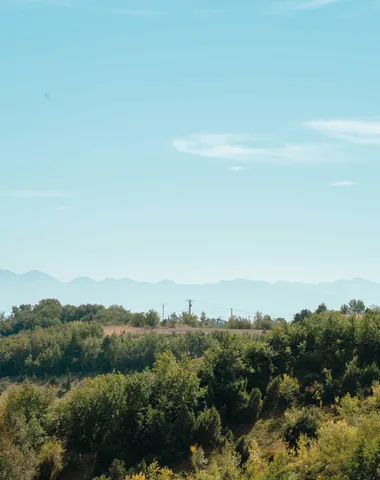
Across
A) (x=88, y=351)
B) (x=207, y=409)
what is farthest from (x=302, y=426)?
(x=88, y=351)

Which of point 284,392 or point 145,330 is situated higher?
point 145,330

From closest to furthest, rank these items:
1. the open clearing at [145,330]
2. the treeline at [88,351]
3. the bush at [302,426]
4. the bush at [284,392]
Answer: the bush at [302,426] → the bush at [284,392] → the treeline at [88,351] → the open clearing at [145,330]

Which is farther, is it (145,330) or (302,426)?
(145,330)

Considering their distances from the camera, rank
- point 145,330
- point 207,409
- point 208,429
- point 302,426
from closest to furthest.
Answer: point 302,426, point 208,429, point 207,409, point 145,330

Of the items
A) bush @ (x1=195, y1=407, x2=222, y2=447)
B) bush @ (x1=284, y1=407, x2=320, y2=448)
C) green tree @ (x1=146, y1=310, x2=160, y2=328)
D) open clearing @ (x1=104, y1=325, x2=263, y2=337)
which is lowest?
bush @ (x1=195, y1=407, x2=222, y2=447)

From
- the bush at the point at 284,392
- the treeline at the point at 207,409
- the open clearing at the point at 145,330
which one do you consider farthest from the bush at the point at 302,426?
the open clearing at the point at 145,330

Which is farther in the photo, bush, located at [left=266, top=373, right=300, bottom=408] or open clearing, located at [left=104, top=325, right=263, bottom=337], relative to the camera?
open clearing, located at [left=104, top=325, right=263, bottom=337]

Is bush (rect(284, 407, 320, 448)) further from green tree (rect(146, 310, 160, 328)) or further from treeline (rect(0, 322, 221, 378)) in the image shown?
green tree (rect(146, 310, 160, 328))

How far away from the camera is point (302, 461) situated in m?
38.6

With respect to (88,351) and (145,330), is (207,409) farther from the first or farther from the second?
(145,330)

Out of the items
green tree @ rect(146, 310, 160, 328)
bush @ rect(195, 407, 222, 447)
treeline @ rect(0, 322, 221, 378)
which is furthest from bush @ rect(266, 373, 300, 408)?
green tree @ rect(146, 310, 160, 328)

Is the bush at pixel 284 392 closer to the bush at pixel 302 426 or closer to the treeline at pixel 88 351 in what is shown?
the bush at pixel 302 426

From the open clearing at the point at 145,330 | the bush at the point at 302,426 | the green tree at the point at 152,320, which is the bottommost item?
the bush at the point at 302,426

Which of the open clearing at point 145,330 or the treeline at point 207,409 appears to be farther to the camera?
the open clearing at point 145,330
